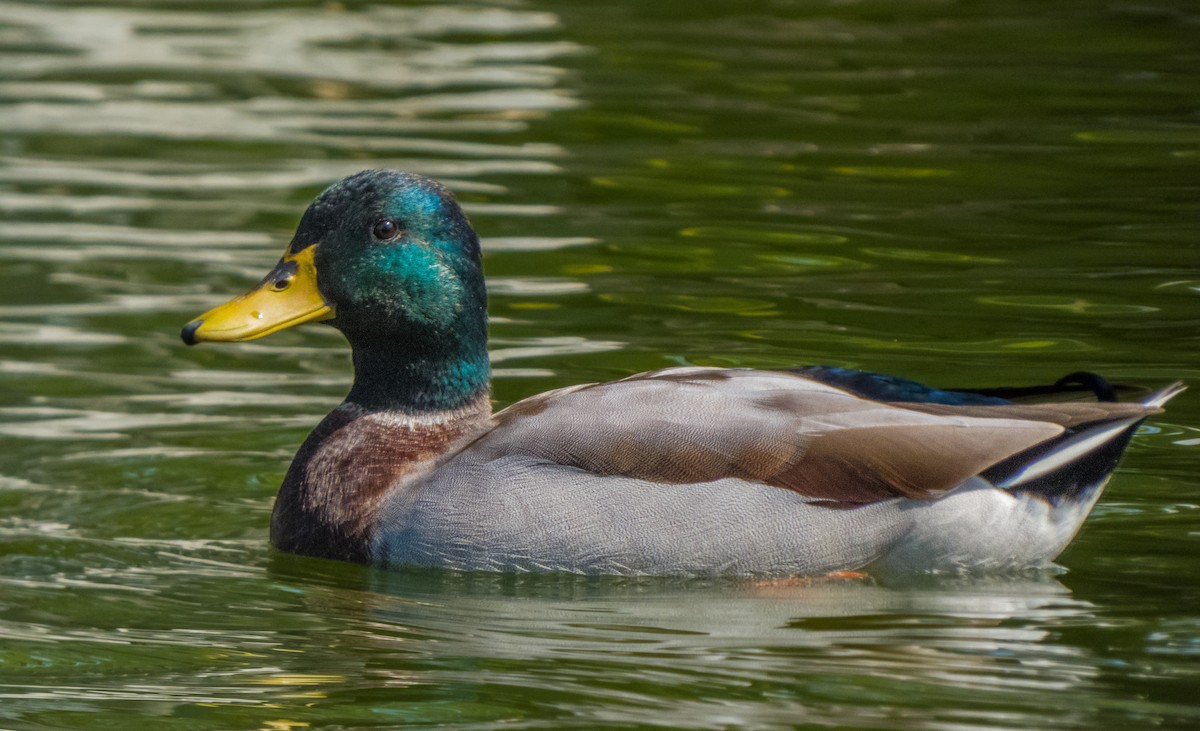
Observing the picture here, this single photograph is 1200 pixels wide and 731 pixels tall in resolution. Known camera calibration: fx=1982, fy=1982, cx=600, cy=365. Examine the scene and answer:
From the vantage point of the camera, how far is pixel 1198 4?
49.4 ft

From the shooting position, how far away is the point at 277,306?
6.89 m

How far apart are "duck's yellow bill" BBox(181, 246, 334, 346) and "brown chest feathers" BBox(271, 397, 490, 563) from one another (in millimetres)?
400

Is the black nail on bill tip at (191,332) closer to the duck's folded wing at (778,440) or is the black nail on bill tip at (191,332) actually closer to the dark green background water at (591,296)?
the dark green background water at (591,296)

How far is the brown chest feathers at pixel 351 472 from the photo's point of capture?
6637 mm

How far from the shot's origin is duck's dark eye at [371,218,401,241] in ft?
22.4

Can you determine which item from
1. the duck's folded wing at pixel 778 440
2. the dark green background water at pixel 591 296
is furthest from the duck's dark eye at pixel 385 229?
the dark green background water at pixel 591 296

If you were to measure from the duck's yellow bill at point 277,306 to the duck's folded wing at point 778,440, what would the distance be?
95 cm

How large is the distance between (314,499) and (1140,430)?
3189 mm

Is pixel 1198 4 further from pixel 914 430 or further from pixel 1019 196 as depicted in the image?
pixel 914 430

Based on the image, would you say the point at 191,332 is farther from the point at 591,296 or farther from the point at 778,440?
the point at 591,296

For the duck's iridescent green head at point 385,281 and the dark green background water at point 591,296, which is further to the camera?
the duck's iridescent green head at point 385,281

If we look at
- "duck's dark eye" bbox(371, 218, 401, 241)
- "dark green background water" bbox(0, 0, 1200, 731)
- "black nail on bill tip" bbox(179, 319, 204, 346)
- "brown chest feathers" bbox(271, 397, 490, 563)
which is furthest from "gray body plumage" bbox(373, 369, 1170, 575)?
"black nail on bill tip" bbox(179, 319, 204, 346)

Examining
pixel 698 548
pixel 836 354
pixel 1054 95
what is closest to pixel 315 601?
pixel 698 548

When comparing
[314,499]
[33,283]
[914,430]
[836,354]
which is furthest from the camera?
[33,283]
